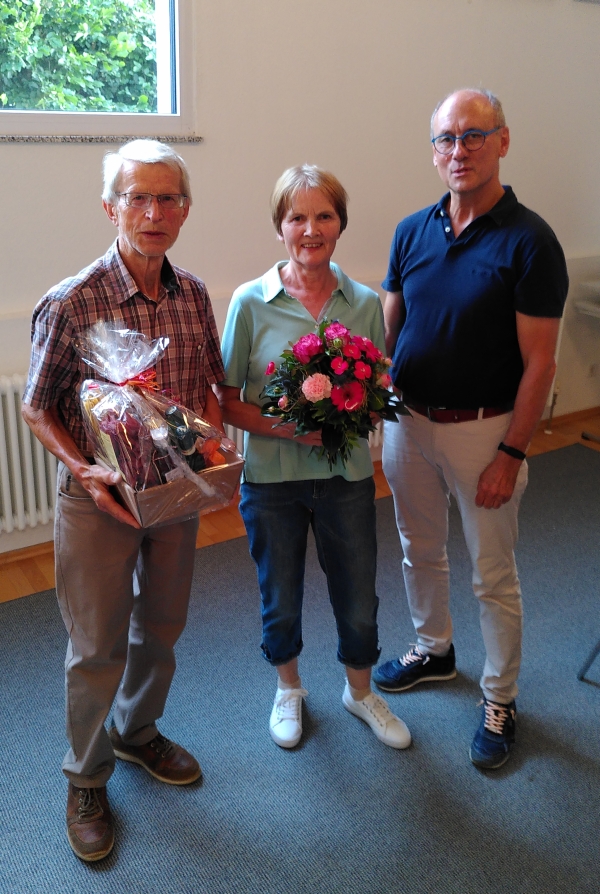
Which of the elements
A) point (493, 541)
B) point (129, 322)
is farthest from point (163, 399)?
point (493, 541)

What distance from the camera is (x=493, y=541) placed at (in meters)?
2.13

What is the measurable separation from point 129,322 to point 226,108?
1970 millimetres

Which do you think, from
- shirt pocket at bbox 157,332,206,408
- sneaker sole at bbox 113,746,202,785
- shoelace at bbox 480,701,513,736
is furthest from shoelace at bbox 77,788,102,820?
shoelace at bbox 480,701,513,736

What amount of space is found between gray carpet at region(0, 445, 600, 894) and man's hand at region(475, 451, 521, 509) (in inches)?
31.0

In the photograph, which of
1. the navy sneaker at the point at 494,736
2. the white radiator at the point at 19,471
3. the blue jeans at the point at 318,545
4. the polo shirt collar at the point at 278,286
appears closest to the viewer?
the polo shirt collar at the point at 278,286

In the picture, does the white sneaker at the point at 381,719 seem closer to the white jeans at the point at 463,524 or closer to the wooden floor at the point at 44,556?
the white jeans at the point at 463,524

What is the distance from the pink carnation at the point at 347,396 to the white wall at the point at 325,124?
179cm

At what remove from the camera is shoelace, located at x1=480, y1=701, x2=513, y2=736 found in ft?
7.41

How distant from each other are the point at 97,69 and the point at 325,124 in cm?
105

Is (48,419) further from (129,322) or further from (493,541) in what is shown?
(493,541)

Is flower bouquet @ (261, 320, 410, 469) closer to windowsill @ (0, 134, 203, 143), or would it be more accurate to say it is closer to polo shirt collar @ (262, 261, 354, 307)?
polo shirt collar @ (262, 261, 354, 307)

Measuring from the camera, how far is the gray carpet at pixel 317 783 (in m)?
1.88

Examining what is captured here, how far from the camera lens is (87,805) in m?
1.93

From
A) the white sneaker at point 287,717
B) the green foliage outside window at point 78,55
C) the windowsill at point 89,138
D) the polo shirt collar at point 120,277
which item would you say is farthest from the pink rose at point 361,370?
the green foliage outside window at point 78,55
